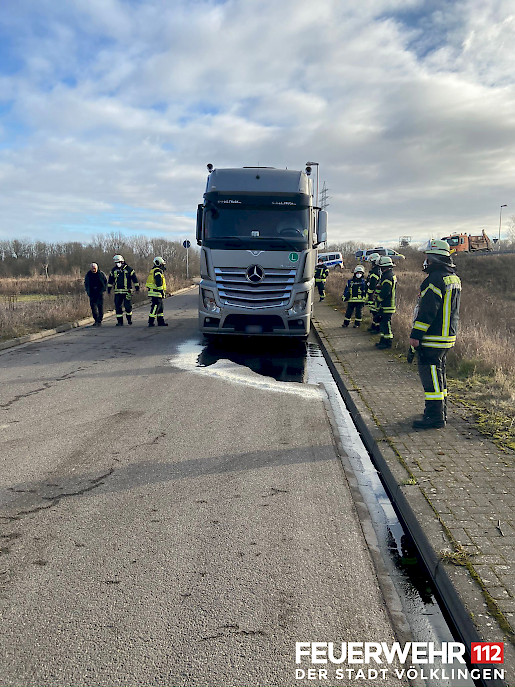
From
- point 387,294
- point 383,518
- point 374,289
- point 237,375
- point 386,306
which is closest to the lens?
point 383,518

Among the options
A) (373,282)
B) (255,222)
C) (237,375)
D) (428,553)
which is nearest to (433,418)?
(428,553)

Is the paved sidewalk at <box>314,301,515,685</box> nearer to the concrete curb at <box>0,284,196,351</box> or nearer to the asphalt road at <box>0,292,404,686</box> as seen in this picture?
the asphalt road at <box>0,292,404,686</box>

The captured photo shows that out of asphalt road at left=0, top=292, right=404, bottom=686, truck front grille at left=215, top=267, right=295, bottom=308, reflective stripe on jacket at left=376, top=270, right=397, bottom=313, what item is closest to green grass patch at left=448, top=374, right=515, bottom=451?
asphalt road at left=0, top=292, right=404, bottom=686

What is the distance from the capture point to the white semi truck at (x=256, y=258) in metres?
10.4

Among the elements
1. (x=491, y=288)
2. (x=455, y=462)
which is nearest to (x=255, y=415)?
(x=455, y=462)

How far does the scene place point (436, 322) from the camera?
572 centimetres

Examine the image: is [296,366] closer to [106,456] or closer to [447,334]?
[447,334]

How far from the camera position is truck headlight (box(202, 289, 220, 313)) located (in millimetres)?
10516

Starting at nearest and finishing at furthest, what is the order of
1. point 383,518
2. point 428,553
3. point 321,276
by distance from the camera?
point 428,553, point 383,518, point 321,276

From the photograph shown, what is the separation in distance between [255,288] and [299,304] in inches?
37.2

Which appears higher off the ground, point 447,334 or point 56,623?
point 447,334

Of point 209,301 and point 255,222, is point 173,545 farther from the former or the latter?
point 255,222

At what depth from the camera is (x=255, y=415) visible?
6457 millimetres

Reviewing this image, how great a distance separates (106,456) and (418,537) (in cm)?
289
